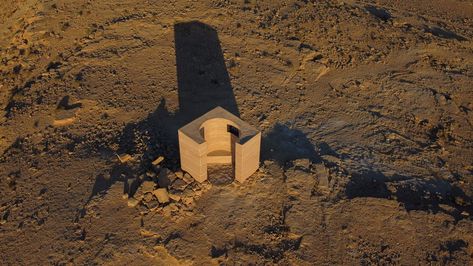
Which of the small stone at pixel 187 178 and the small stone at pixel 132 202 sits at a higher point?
the small stone at pixel 187 178

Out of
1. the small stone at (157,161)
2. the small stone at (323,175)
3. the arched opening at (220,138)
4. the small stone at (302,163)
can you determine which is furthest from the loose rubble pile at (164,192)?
the small stone at (323,175)

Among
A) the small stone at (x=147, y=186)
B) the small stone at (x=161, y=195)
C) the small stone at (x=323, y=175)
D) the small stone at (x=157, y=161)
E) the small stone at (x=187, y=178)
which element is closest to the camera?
the small stone at (x=161, y=195)

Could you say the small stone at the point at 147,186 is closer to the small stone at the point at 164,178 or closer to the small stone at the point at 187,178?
the small stone at the point at 164,178

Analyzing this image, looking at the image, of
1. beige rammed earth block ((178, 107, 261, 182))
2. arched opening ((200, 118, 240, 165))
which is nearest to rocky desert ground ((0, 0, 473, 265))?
beige rammed earth block ((178, 107, 261, 182))

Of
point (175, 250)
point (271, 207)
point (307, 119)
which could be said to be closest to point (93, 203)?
point (175, 250)

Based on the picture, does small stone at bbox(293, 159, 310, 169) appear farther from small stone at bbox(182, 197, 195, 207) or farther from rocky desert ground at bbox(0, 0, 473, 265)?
small stone at bbox(182, 197, 195, 207)

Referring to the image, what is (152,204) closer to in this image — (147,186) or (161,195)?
(161,195)
